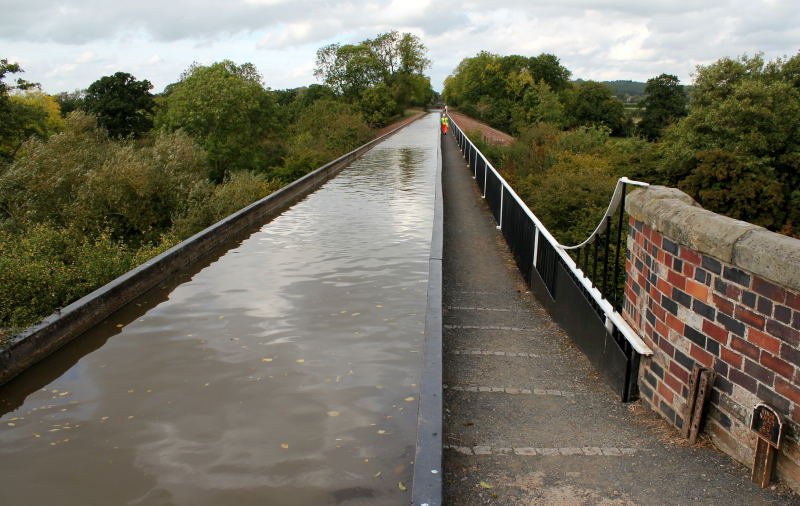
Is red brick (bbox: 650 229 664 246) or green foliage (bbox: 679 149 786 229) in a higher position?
red brick (bbox: 650 229 664 246)

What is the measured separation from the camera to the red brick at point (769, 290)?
325cm

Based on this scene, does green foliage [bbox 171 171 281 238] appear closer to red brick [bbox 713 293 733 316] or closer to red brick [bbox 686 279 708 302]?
red brick [bbox 686 279 708 302]

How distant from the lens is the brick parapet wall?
10.7ft

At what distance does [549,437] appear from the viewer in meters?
4.34

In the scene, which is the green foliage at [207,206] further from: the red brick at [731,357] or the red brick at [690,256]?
the red brick at [731,357]

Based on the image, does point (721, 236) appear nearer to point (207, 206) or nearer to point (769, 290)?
point (769, 290)

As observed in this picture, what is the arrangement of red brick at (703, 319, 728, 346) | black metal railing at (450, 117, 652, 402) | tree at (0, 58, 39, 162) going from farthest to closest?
tree at (0, 58, 39, 162) → black metal railing at (450, 117, 652, 402) → red brick at (703, 319, 728, 346)

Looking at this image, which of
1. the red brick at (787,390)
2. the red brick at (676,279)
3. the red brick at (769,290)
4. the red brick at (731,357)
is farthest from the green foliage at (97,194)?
the red brick at (787,390)

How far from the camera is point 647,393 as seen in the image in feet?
15.1

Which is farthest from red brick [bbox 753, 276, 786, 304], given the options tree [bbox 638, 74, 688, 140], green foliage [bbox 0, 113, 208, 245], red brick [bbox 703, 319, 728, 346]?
tree [bbox 638, 74, 688, 140]

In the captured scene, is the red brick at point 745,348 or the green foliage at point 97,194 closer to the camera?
the red brick at point 745,348

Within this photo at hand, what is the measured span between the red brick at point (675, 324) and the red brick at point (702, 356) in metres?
0.16

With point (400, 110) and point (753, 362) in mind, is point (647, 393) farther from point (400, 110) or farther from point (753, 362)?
point (400, 110)

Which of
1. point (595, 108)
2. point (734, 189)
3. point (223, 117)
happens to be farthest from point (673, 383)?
point (595, 108)
